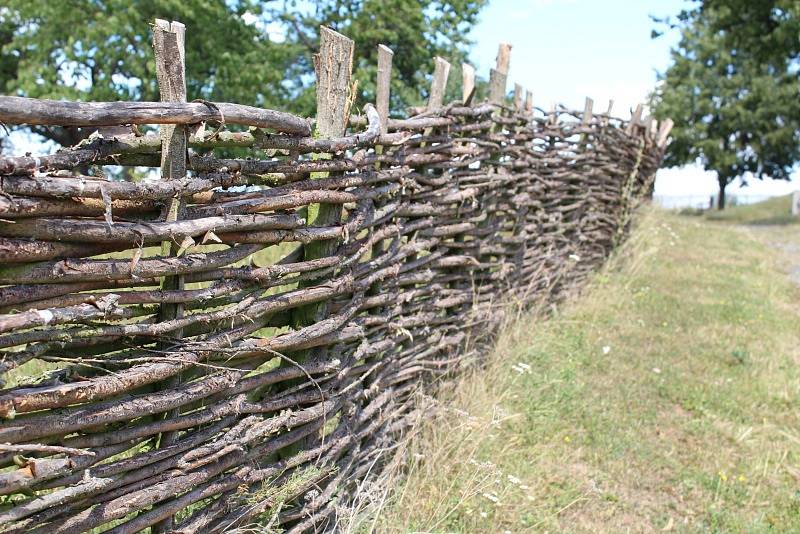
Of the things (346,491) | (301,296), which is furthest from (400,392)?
(301,296)

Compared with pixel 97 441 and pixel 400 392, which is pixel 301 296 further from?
pixel 400 392

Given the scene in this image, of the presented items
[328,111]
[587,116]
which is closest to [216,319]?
[328,111]

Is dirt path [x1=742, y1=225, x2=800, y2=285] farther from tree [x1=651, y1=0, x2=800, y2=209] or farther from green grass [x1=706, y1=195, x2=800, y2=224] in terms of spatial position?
tree [x1=651, y1=0, x2=800, y2=209]

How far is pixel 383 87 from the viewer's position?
134 inches

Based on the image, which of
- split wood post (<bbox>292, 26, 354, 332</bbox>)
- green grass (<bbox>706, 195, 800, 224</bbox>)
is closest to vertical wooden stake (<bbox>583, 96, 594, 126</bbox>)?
split wood post (<bbox>292, 26, 354, 332</bbox>)

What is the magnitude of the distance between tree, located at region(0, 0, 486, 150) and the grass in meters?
12.0

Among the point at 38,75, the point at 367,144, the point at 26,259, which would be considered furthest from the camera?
the point at 38,75

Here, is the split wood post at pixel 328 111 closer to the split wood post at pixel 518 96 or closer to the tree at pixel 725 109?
the split wood post at pixel 518 96

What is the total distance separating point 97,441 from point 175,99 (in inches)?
39.0

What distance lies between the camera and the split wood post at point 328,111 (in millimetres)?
2797

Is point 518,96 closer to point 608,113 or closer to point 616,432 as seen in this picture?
point 616,432

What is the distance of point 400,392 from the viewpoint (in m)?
3.86

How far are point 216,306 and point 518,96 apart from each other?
3.80 metres

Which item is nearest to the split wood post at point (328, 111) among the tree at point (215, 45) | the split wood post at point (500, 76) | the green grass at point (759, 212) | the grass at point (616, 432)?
the grass at point (616, 432)
